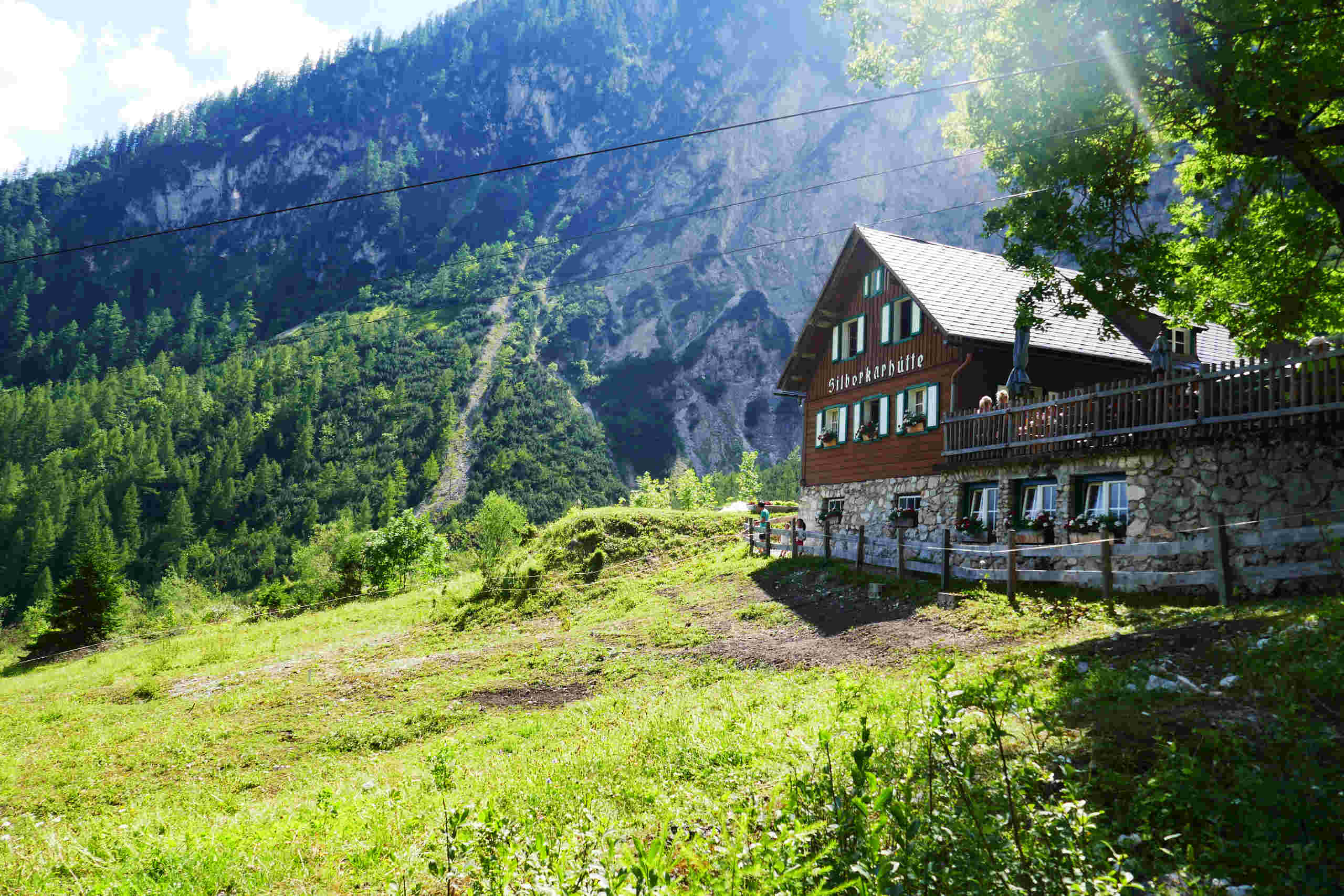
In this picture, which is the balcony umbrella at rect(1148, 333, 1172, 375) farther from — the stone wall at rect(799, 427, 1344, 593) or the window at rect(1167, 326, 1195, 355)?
the window at rect(1167, 326, 1195, 355)

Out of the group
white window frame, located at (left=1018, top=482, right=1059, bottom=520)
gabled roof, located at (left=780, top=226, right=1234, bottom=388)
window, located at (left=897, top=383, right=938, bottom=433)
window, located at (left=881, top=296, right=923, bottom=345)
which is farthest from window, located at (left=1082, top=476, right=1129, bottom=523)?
window, located at (left=881, top=296, right=923, bottom=345)

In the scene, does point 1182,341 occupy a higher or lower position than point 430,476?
higher

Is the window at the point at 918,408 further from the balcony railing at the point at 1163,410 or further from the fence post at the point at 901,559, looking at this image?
the fence post at the point at 901,559

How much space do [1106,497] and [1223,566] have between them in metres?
4.62

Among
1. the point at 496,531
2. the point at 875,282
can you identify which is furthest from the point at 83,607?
the point at 875,282

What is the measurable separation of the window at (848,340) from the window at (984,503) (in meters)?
7.09

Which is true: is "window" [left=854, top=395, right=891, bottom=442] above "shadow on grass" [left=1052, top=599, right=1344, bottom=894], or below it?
above

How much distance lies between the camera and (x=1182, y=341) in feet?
76.5

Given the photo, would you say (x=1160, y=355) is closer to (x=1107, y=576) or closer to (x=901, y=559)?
(x=1107, y=576)

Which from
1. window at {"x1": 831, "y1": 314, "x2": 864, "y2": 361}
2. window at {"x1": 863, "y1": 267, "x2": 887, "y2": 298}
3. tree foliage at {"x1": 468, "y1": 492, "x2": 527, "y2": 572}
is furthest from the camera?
tree foliage at {"x1": 468, "y1": 492, "x2": 527, "y2": 572}

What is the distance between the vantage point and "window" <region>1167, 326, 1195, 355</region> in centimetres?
2289

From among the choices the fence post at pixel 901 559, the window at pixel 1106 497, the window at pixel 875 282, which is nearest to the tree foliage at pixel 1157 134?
the window at pixel 1106 497

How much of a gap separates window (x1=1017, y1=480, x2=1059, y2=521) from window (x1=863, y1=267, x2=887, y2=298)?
886 cm

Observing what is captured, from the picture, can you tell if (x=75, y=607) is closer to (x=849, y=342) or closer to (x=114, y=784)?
(x=114, y=784)
